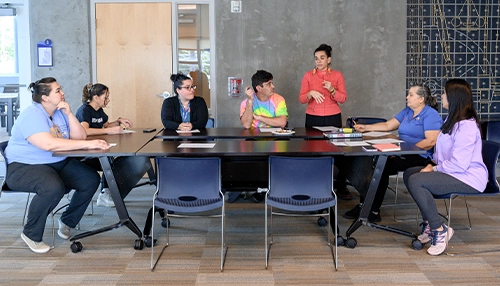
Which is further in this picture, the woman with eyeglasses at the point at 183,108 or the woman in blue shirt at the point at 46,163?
the woman with eyeglasses at the point at 183,108

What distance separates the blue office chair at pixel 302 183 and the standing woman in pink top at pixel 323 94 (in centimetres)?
219

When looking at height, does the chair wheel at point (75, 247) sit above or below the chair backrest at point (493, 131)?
below

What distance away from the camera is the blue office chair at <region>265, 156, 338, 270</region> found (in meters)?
4.00

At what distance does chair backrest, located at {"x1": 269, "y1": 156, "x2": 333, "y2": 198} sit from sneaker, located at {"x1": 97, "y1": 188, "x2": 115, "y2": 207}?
2380mm

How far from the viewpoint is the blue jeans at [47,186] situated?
172 inches

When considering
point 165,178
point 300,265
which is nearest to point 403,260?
point 300,265

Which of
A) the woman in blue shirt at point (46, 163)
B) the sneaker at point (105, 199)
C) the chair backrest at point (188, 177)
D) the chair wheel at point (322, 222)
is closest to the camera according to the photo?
the chair backrest at point (188, 177)

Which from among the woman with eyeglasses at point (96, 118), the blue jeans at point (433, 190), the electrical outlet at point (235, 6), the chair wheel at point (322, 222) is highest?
the electrical outlet at point (235, 6)

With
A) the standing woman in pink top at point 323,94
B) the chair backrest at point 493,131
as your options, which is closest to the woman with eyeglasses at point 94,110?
the standing woman in pink top at point 323,94

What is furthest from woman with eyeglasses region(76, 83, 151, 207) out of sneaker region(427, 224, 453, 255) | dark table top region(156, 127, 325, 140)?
sneaker region(427, 224, 453, 255)

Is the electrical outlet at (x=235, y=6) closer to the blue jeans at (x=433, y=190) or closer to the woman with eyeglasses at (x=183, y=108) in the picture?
the woman with eyeglasses at (x=183, y=108)

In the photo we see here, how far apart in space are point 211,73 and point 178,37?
62cm

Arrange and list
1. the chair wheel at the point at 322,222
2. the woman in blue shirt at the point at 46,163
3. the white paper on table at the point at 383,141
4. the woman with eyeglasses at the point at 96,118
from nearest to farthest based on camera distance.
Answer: the woman in blue shirt at the point at 46,163, the white paper on table at the point at 383,141, the chair wheel at the point at 322,222, the woman with eyeglasses at the point at 96,118

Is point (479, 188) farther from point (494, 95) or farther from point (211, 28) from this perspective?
point (211, 28)
